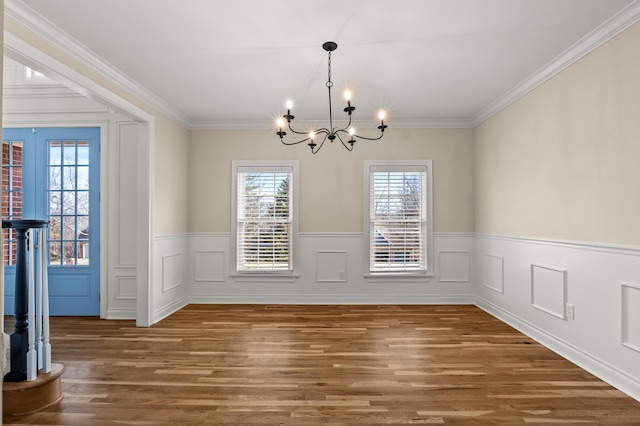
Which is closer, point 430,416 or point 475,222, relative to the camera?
point 430,416

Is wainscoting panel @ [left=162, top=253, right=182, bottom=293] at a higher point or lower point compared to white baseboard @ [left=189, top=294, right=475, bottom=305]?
higher

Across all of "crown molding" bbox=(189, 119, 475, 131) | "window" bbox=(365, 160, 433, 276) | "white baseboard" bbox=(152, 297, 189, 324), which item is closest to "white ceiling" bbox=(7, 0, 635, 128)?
"crown molding" bbox=(189, 119, 475, 131)

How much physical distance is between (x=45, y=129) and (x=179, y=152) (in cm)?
164

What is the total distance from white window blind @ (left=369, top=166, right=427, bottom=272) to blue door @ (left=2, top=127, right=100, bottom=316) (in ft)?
12.6

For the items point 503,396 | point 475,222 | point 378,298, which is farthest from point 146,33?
point 475,222

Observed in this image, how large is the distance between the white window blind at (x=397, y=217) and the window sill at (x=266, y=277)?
4.18ft

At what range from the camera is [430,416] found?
2.56 m

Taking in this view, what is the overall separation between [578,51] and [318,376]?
365 cm

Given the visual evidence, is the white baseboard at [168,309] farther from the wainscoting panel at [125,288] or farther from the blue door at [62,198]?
the blue door at [62,198]

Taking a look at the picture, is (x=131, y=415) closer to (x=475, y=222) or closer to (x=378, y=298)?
(x=378, y=298)

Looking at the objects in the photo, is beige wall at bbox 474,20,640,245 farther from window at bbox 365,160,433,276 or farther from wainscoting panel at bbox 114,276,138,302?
wainscoting panel at bbox 114,276,138,302

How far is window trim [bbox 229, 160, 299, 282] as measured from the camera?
5.72m

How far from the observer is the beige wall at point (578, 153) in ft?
9.50

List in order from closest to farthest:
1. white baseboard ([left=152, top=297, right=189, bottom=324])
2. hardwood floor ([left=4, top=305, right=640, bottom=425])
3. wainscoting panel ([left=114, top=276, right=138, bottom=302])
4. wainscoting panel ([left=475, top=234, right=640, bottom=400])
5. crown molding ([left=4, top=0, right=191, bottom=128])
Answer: hardwood floor ([left=4, top=305, right=640, bottom=425]), crown molding ([left=4, top=0, right=191, bottom=128]), wainscoting panel ([left=475, top=234, right=640, bottom=400]), white baseboard ([left=152, top=297, right=189, bottom=324]), wainscoting panel ([left=114, top=276, right=138, bottom=302])
